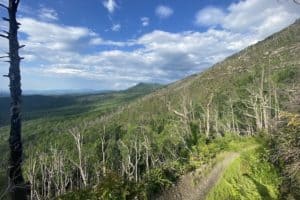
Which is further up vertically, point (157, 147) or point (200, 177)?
point (200, 177)

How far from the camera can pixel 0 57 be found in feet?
22.1

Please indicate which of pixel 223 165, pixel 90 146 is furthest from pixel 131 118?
pixel 223 165

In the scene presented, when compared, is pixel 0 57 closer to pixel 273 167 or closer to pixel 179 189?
pixel 179 189

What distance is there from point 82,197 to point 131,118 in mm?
138399

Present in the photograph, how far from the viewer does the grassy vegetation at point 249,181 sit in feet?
31.1

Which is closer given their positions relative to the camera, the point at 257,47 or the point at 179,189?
the point at 179,189

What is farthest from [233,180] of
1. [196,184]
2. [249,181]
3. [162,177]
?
[162,177]

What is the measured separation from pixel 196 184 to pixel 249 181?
1.82 m

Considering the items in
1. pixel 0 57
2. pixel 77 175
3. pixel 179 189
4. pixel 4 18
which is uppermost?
pixel 4 18

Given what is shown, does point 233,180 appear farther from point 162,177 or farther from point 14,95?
point 14,95

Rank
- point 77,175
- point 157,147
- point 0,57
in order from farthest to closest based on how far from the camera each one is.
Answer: point 157,147 → point 77,175 → point 0,57

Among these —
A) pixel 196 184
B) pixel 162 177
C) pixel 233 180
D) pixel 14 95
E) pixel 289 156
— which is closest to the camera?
pixel 14 95

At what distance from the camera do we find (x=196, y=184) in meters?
11.0

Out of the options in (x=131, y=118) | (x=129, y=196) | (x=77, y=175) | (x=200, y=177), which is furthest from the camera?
(x=131, y=118)
